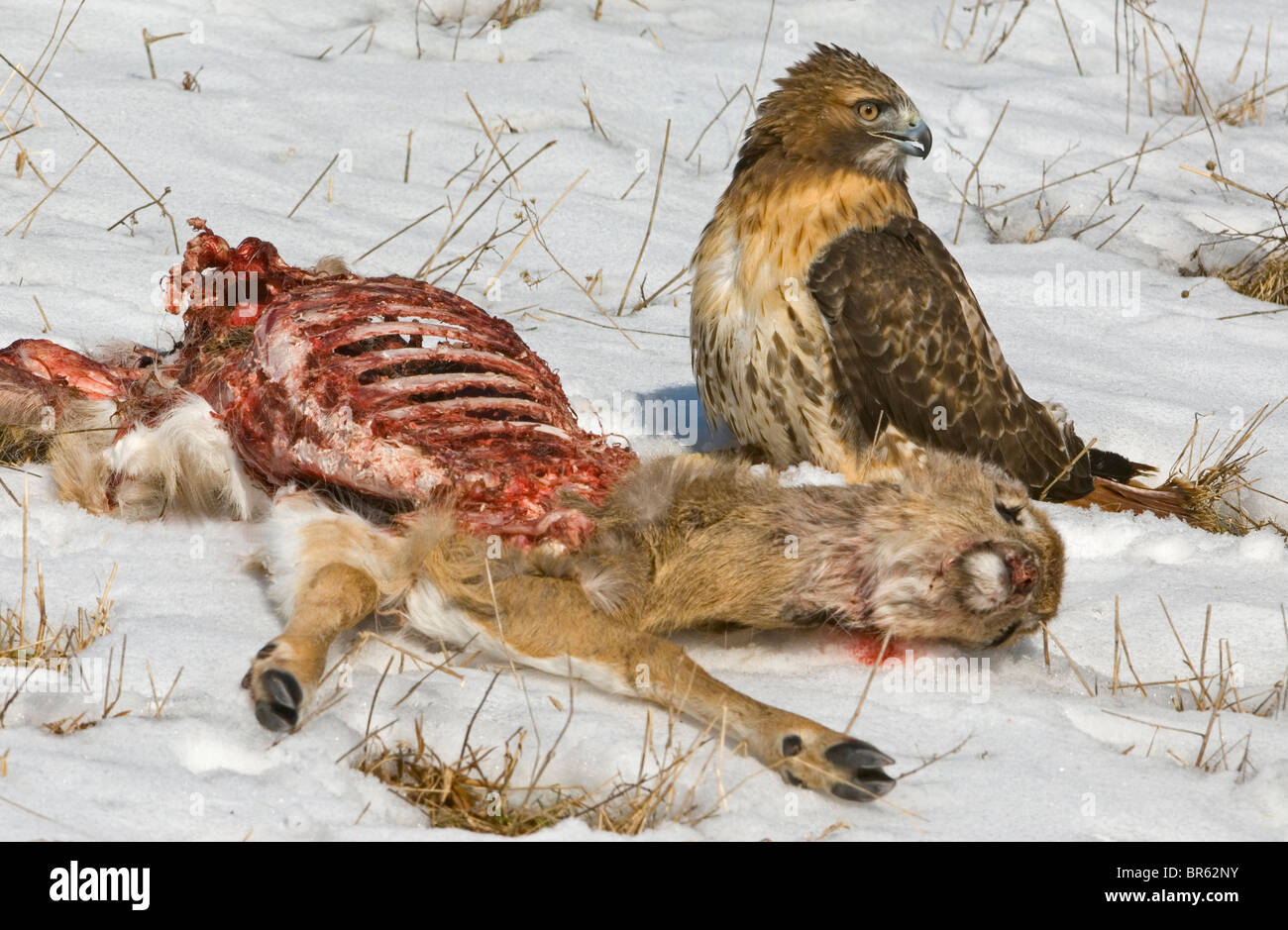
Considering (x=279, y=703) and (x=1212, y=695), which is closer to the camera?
(x=279, y=703)

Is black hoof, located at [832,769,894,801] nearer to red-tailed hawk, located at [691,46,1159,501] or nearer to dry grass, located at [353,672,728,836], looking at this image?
dry grass, located at [353,672,728,836]

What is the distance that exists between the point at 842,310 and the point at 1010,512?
1.39 metres

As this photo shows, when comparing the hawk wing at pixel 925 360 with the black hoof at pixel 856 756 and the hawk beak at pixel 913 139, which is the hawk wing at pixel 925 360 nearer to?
the hawk beak at pixel 913 139

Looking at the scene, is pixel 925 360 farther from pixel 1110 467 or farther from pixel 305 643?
pixel 305 643

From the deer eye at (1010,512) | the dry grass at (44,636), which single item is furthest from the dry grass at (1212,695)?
the dry grass at (44,636)

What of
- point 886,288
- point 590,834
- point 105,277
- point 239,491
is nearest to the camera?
point 590,834

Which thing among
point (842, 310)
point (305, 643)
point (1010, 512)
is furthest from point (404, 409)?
point (842, 310)

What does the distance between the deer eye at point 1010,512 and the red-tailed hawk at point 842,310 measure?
4.29 ft

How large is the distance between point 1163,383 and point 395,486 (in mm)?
3842

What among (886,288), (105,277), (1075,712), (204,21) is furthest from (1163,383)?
(204,21)

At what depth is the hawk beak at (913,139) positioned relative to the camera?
488 cm

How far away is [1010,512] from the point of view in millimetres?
3529

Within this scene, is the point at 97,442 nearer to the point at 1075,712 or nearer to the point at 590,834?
the point at 590,834
